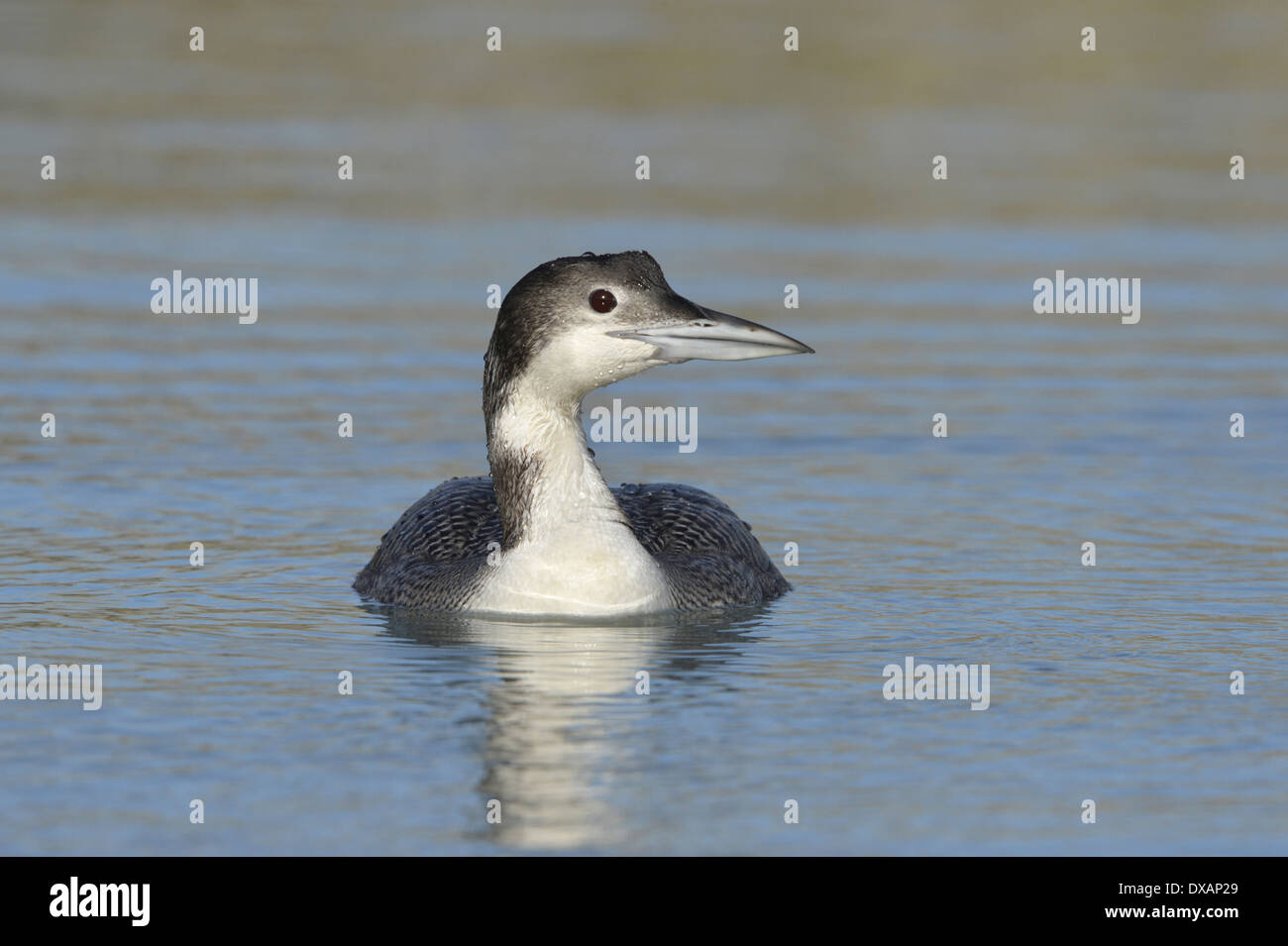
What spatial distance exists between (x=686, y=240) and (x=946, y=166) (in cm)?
455

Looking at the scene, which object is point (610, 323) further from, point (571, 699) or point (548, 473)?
point (571, 699)

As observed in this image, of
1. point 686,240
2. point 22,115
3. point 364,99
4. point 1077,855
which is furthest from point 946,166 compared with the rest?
point 1077,855

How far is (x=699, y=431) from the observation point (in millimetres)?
16297

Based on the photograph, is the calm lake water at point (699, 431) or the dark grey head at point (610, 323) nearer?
the calm lake water at point (699, 431)

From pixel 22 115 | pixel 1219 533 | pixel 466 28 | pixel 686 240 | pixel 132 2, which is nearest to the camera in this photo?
pixel 1219 533

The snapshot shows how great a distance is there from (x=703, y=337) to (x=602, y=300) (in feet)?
1.56

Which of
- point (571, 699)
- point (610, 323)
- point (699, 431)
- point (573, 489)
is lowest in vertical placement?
point (571, 699)

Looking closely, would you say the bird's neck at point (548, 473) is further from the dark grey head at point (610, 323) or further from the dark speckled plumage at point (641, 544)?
the dark speckled plumage at point (641, 544)

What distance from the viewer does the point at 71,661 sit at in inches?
434

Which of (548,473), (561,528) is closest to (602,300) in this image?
(548,473)

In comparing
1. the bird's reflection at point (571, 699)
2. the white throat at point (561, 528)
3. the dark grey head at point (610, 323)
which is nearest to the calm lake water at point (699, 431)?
the bird's reflection at point (571, 699)

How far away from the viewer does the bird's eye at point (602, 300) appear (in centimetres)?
1133

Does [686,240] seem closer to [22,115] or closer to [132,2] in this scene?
[22,115]

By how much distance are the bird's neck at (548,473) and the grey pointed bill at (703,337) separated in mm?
579
